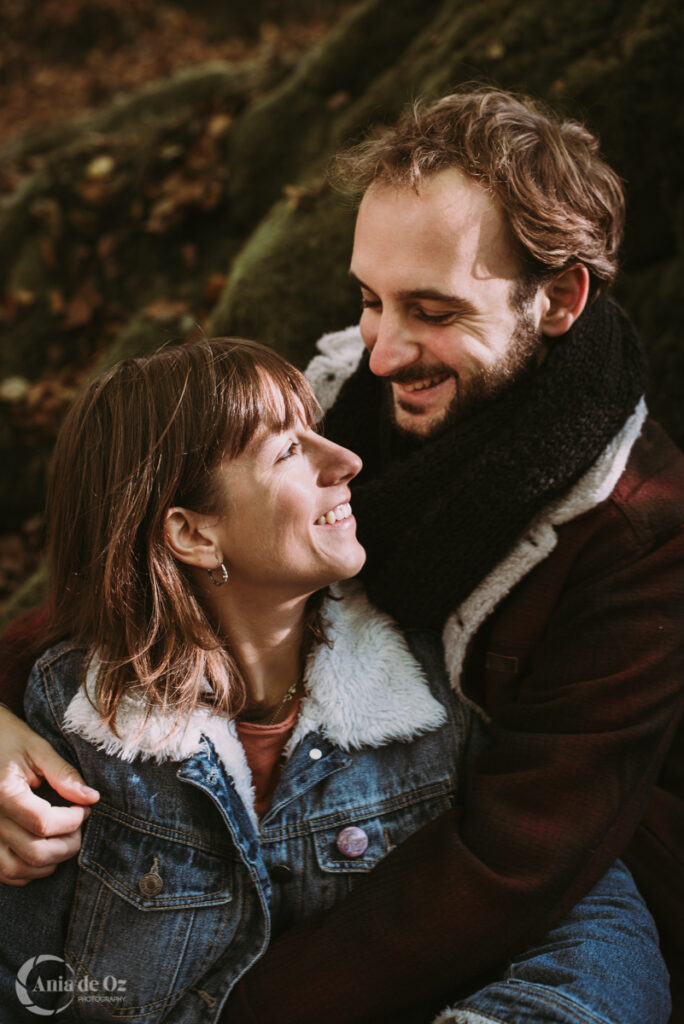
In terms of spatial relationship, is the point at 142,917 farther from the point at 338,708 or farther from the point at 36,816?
the point at 338,708

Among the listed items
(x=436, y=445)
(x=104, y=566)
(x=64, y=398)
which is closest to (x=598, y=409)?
(x=436, y=445)

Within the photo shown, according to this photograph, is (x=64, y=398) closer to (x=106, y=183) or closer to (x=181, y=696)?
(x=106, y=183)

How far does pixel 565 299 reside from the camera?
7.88ft

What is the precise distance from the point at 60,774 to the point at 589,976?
1.32m

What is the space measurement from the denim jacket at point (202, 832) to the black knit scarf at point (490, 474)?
0.29 meters

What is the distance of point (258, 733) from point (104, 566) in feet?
2.00

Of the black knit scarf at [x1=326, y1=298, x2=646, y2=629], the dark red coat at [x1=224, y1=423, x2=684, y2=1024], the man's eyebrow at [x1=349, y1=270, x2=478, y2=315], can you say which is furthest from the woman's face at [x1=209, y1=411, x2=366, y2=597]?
the dark red coat at [x1=224, y1=423, x2=684, y2=1024]

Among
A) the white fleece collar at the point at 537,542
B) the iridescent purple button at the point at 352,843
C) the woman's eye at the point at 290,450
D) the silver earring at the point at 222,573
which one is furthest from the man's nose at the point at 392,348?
the iridescent purple button at the point at 352,843

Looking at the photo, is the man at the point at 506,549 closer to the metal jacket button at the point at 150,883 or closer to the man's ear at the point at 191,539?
the metal jacket button at the point at 150,883

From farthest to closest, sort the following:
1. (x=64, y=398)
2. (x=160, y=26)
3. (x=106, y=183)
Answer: (x=160, y=26) → (x=106, y=183) → (x=64, y=398)

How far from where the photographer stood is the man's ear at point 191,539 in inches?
83.0

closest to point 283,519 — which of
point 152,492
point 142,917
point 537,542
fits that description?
point 152,492

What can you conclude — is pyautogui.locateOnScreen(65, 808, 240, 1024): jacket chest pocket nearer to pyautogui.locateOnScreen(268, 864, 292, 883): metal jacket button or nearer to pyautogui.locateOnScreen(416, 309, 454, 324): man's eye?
pyautogui.locateOnScreen(268, 864, 292, 883): metal jacket button

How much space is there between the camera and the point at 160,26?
9.05 m
